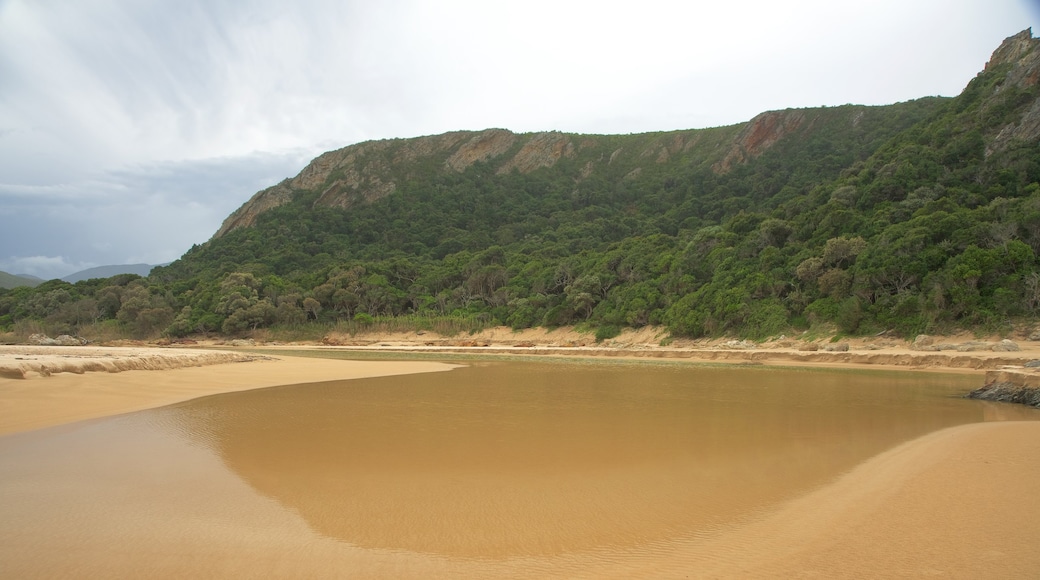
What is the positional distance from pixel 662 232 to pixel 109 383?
77.5 m

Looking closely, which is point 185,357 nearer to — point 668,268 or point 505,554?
point 505,554

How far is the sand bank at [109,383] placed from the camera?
31.8 ft

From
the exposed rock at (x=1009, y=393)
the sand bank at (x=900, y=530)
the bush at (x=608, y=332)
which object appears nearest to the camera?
the sand bank at (x=900, y=530)

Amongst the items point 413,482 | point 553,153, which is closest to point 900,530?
point 413,482

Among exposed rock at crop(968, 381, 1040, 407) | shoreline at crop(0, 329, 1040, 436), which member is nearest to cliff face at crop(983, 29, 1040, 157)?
shoreline at crop(0, 329, 1040, 436)

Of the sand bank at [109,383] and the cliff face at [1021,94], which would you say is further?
the cliff face at [1021,94]

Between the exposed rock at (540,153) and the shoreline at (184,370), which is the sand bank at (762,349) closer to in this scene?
the shoreline at (184,370)

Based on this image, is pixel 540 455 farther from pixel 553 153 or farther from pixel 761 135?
pixel 553 153

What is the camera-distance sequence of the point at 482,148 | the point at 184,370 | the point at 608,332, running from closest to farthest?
the point at 184,370, the point at 608,332, the point at 482,148

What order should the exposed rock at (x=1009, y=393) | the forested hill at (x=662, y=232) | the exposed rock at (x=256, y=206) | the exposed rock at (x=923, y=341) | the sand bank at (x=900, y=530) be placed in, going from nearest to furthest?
1. the sand bank at (x=900, y=530)
2. the exposed rock at (x=1009, y=393)
3. the exposed rock at (x=923, y=341)
4. the forested hill at (x=662, y=232)
5. the exposed rock at (x=256, y=206)

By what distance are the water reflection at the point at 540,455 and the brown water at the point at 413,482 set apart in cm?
3

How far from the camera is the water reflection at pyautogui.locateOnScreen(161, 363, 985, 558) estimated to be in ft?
14.5

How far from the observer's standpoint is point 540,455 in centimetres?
671

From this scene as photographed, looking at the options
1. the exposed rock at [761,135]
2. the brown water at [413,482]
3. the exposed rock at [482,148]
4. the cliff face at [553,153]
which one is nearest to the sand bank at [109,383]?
the brown water at [413,482]
